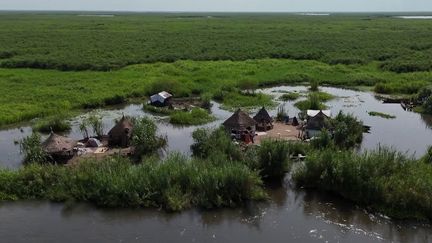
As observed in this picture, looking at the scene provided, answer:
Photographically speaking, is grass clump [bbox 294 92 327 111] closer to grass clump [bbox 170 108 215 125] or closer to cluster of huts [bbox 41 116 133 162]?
grass clump [bbox 170 108 215 125]

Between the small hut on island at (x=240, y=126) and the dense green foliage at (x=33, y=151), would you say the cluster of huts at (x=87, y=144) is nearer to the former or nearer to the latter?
the dense green foliage at (x=33, y=151)

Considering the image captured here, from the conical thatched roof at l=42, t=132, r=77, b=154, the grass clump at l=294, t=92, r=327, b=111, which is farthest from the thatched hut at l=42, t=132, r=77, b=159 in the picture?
the grass clump at l=294, t=92, r=327, b=111

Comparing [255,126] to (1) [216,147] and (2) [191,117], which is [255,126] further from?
(1) [216,147]

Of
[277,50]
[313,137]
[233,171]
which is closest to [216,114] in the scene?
[313,137]

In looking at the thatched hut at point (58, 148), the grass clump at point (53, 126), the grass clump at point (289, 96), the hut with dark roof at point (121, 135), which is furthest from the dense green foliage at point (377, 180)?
the grass clump at point (289, 96)

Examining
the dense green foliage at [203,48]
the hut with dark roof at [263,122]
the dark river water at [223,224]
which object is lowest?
the dense green foliage at [203,48]

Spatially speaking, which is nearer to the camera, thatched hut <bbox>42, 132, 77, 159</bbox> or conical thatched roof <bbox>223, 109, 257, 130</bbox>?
thatched hut <bbox>42, 132, 77, 159</bbox>

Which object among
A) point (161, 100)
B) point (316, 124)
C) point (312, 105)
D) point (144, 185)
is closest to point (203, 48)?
point (161, 100)
